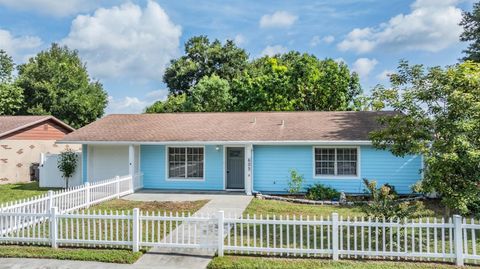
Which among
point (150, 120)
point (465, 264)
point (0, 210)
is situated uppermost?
point (150, 120)

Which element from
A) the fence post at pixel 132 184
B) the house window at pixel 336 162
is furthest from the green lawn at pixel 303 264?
the fence post at pixel 132 184

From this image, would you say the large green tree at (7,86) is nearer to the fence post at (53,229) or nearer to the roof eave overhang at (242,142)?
the roof eave overhang at (242,142)

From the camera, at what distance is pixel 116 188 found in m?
15.4

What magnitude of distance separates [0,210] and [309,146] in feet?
37.4

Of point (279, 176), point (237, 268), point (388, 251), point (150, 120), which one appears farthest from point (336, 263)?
point (150, 120)

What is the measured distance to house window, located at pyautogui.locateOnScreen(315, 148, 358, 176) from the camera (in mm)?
16297

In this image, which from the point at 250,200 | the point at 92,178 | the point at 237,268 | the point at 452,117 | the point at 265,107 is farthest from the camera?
the point at 265,107

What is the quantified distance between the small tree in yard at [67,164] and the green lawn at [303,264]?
13.3m

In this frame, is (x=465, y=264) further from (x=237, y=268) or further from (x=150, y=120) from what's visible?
(x=150, y=120)

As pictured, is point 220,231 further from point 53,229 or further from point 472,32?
point 472,32

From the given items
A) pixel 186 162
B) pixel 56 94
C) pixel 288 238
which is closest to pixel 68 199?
pixel 186 162

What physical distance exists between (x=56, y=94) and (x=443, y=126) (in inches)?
1435

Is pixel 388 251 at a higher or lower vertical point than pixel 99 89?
→ lower

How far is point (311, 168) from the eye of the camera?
1644 cm
